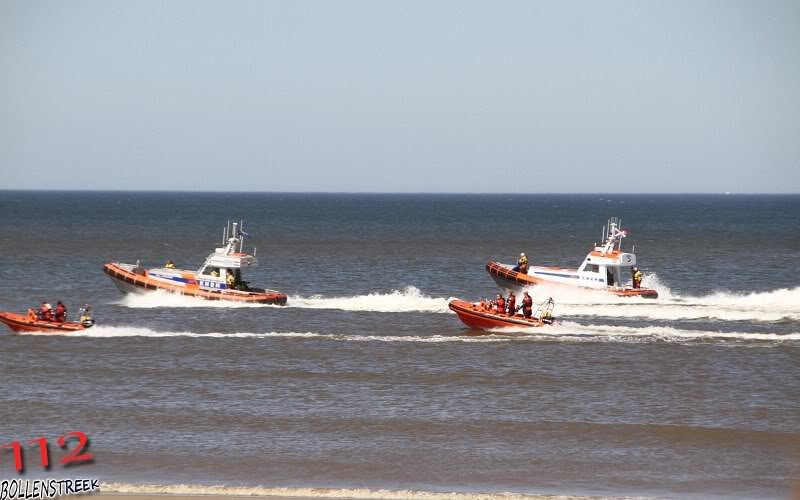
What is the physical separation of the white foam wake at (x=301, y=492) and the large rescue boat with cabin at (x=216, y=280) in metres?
24.5

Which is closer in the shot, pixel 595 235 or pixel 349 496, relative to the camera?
pixel 349 496

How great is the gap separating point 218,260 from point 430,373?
625 inches

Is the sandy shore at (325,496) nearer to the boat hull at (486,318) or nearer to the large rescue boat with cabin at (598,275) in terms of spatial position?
the boat hull at (486,318)

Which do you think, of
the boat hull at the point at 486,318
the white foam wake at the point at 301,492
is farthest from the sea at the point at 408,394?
the boat hull at the point at 486,318

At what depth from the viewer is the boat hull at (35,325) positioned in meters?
33.4

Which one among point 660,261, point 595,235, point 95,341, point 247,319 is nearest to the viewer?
point 95,341

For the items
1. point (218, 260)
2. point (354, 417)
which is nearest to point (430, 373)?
point (354, 417)

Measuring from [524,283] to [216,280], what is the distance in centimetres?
1287

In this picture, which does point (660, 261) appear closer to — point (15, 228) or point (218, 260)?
point (218, 260)

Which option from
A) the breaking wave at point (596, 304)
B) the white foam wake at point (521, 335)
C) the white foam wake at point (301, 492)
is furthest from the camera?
the breaking wave at point (596, 304)

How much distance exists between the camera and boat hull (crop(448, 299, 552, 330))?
3603 cm

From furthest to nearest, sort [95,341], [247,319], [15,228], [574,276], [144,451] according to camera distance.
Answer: [15,228], [574,276], [247,319], [95,341], [144,451]

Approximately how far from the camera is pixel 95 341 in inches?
1315

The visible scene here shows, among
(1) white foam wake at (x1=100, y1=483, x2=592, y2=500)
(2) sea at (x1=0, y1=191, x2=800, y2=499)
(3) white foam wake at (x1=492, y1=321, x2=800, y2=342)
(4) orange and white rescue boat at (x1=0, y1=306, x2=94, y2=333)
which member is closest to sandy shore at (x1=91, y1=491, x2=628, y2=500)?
(1) white foam wake at (x1=100, y1=483, x2=592, y2=500)
